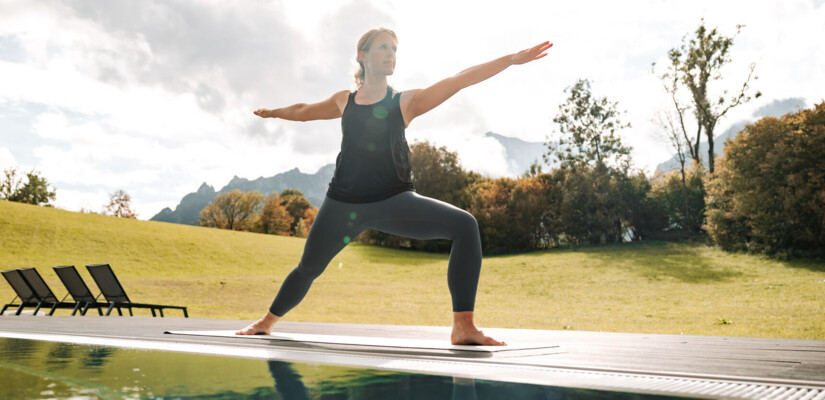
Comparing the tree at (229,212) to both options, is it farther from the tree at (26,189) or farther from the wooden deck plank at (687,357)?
the wooden deck plank at (687,357)

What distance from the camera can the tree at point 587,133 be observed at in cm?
3891

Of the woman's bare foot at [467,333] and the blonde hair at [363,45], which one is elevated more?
the blonde hair at [363,45]

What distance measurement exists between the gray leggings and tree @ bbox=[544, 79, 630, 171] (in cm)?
3674

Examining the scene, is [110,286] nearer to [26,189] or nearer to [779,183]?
[779,183]

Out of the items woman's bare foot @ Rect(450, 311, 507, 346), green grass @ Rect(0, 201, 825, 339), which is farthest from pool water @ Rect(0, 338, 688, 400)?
green grass @ Rect(0, 201, 825, 339)

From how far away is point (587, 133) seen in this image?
4006cm

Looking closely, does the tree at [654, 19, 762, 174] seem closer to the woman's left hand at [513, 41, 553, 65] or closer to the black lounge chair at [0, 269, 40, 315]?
the black lounge chair at [0, 269, 40, 315]

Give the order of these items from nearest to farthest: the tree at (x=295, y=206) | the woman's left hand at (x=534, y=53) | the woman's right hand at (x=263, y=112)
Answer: the woman's left hand at (x=534, y=53), the woman's right hand at (x=263, y=112), the tree at (x=295, y=206)

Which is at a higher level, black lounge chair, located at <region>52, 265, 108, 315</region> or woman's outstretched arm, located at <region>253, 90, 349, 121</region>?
woman's outstretched arm, located at <region>253, 90, 349, 121</region>

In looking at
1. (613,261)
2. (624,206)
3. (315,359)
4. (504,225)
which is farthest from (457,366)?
(504,225)

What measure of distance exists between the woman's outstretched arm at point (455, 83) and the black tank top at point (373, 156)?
0.26ft

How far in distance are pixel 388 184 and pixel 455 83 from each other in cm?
67

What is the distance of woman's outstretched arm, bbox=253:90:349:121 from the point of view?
3.91 metres

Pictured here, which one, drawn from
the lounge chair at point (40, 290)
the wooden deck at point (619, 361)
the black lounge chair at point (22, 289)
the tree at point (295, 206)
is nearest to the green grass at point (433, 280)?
the black lounge chair at point (22, 289)
